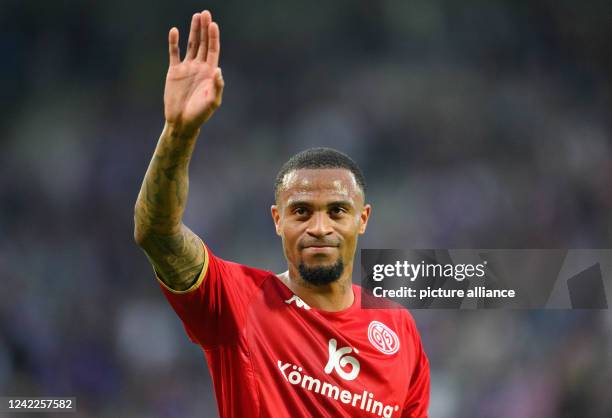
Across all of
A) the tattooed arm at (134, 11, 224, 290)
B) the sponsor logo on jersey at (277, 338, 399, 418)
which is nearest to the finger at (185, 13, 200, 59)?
the tattooed arm at (134, 11, 224, 290)

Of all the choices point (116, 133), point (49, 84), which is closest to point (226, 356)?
point (116, 133)

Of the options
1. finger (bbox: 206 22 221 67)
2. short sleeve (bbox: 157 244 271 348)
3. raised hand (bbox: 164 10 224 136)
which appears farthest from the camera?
short sleeve (bbox: 157 244 271 348)

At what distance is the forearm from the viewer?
2980 millimetres

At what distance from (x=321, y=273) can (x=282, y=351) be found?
1.50 ft

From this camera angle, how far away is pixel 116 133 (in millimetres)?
8984

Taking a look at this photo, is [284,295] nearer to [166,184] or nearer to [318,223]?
[318,223]

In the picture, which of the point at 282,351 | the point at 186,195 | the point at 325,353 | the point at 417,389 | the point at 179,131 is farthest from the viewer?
the point at 417,389

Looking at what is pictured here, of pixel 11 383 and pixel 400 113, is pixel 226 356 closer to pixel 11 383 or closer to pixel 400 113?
pixel 11 383

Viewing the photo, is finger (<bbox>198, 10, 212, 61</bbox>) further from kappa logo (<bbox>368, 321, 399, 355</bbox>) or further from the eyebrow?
kappa logo (<bbox>368, 321, 399, 355</bbox>)

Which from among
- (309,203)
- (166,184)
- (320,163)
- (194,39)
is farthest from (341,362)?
(194,39)

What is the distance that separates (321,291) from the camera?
153 inches

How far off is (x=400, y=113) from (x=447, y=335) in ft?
9.56

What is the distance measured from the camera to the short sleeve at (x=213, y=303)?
3.29 m

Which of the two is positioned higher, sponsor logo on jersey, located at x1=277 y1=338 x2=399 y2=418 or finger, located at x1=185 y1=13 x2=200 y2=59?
finger, located at x1=185 y1=13 x2=200 y2=59
